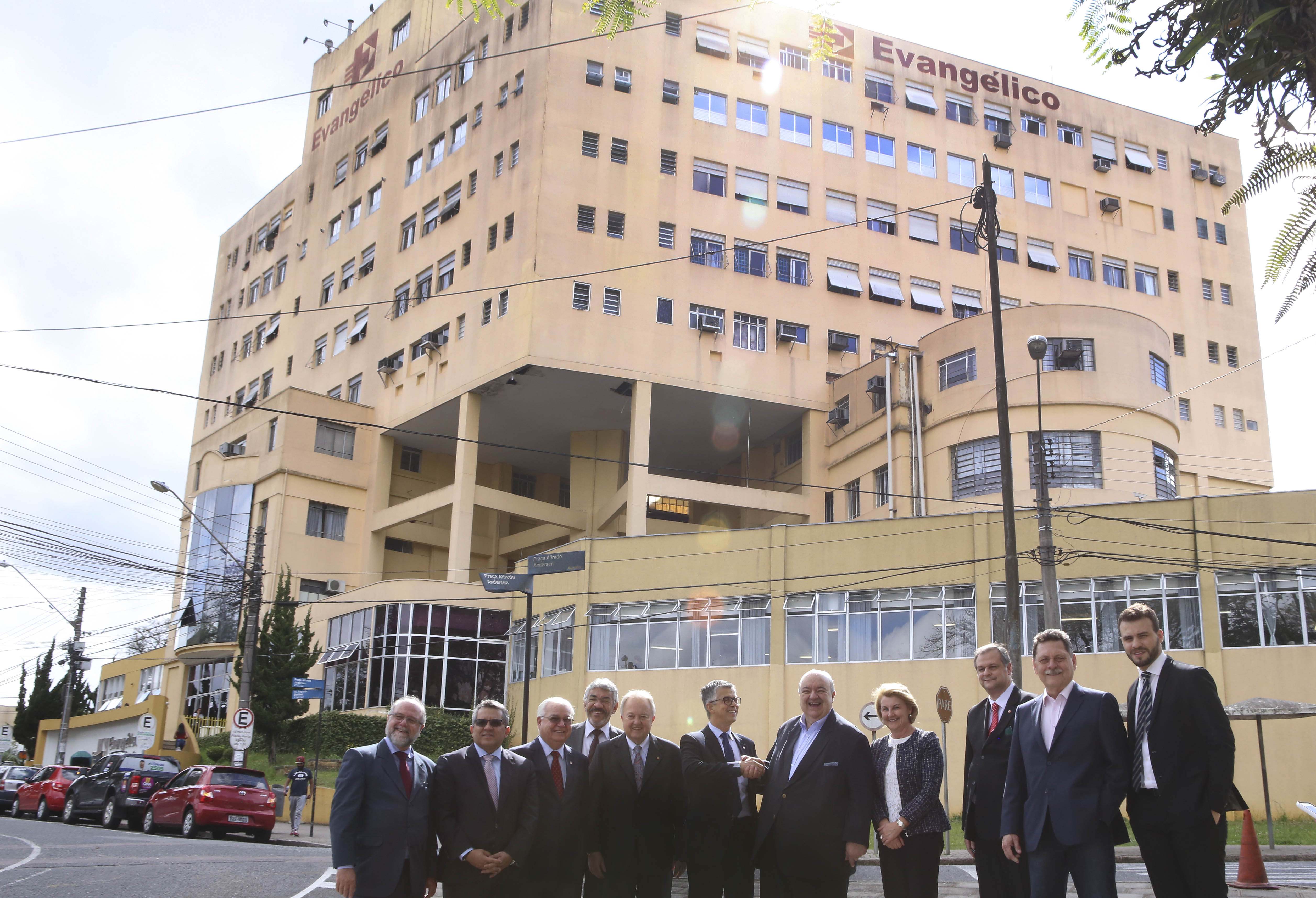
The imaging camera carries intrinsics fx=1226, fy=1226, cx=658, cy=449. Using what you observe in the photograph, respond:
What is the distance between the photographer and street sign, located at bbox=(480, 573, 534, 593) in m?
34.4

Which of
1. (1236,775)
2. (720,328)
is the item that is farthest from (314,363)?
(1236,775)

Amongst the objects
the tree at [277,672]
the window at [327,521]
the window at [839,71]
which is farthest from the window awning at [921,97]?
the tree at [277,672]

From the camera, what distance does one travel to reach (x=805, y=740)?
8055 millimetres

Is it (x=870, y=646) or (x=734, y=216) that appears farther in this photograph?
(x=734, y=216)

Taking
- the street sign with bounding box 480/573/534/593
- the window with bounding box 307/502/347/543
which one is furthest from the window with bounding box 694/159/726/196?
the window with bounding box 307/502/347/543

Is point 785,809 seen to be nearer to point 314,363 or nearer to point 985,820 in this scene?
point 985,820

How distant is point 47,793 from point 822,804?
28263mm

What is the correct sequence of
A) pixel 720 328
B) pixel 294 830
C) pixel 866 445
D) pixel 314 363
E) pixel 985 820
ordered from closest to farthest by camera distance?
pixel 985 820 → pixel 294 830 → pixel 866 445 → pixel 720 328 → pixel 314 363

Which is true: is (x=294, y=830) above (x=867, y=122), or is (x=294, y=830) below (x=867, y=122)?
below

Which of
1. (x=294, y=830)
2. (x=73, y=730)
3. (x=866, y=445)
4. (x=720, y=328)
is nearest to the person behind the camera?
(x=294, y=830)

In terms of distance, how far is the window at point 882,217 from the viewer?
162 ft

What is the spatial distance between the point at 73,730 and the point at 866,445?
45.9m

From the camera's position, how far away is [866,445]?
42531mm

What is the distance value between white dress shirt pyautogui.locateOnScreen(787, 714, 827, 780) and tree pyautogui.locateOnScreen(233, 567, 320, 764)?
34.6 m
